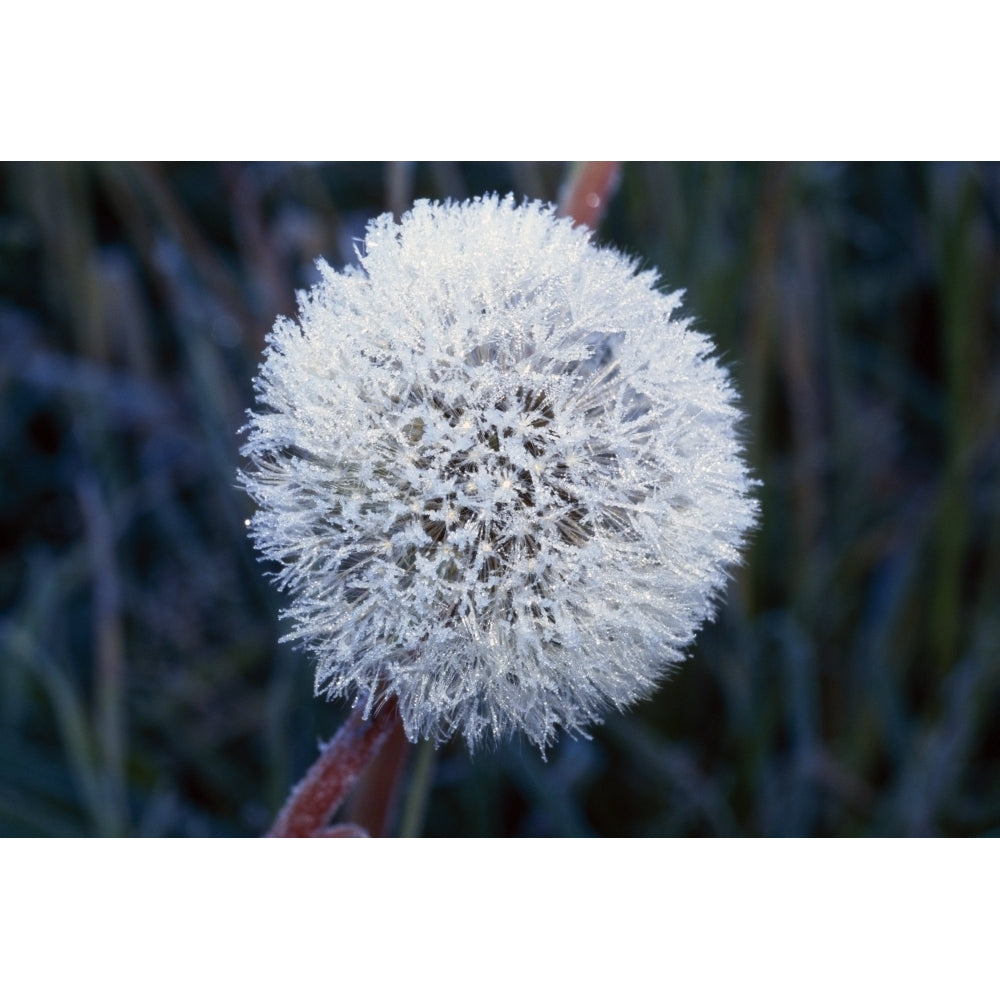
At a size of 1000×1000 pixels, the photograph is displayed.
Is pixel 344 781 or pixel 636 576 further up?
pixel 636 576

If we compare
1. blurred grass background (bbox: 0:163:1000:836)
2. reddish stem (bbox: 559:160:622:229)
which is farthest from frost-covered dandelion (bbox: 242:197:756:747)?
blurred grass background (bbox: 0:163:1000:836)

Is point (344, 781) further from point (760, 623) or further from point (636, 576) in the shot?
point (760, 623)

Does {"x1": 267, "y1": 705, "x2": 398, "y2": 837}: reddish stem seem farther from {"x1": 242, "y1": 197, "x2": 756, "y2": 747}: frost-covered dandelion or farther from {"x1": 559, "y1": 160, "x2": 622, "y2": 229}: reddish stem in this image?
{"x1": 559, "y1": 160, "x2": 622, "y2": 229}: reddish stem

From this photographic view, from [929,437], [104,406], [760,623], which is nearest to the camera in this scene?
[760,623]

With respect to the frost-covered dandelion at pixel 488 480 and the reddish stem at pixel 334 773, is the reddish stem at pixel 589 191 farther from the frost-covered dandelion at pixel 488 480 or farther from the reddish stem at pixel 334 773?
the reddish stem at pixel 334 773

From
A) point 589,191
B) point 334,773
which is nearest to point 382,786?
point 334,773

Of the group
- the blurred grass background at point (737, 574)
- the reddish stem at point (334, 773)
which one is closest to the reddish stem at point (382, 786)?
the reddish stem at point (334, 773)

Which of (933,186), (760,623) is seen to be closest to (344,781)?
(760,623)
